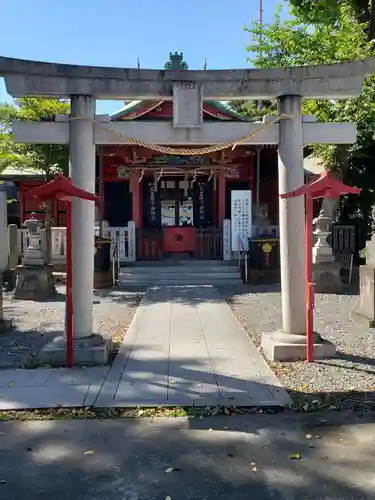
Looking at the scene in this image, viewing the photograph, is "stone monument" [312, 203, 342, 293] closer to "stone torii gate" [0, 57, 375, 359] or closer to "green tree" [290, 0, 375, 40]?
"stone torii gate" [0, 57, 375, 359]

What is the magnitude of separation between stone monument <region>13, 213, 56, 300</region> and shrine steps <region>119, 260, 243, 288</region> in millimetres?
2387

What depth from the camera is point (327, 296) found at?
12.0 m

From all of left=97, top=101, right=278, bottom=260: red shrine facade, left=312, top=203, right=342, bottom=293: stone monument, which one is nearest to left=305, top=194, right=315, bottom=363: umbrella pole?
left=312, top=203, right=342, bottom=293: stone monument

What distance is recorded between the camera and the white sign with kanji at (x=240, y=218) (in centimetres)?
1508

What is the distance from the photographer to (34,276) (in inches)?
474

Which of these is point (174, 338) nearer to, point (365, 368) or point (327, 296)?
point (365, 368)

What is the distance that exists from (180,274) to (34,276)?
4388mm

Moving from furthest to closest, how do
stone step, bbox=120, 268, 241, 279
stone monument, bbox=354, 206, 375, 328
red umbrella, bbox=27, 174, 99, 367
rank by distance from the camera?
stone step, bbox=120, 268, 241, 279 < stone monument, bbox=354, 206, 375, 328 < red umbrella, bbox=27, 174, 99, 367

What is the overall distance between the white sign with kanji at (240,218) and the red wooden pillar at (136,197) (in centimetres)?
362

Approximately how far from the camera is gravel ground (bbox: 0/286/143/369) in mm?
7030

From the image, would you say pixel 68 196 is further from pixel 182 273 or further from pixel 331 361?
pixel 182 273

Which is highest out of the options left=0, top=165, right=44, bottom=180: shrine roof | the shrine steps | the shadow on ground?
left=0, top=165, right=44, bottom=180: shrine roof

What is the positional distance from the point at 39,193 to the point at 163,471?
12.6 ft

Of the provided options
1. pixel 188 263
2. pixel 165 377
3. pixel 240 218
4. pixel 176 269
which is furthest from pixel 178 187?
pixel 165 377
